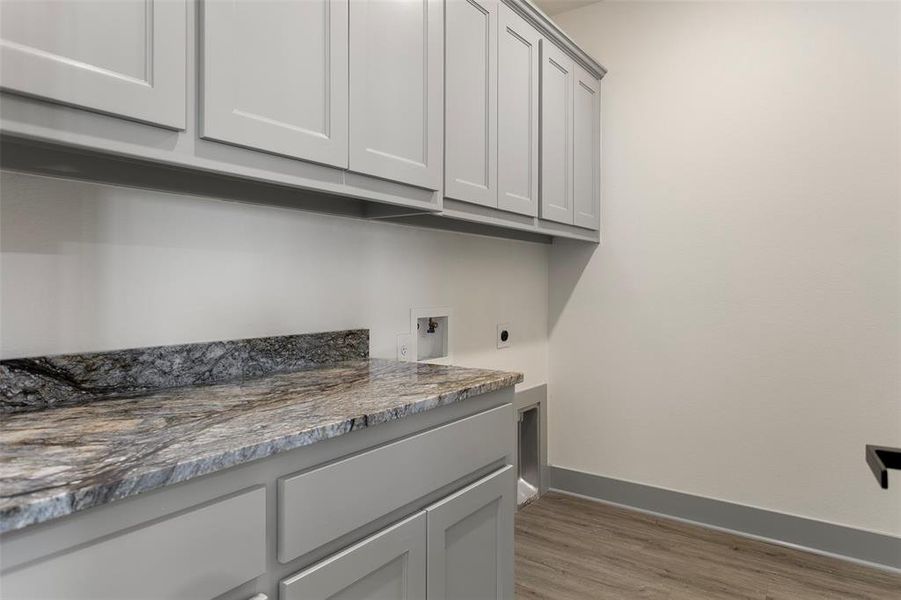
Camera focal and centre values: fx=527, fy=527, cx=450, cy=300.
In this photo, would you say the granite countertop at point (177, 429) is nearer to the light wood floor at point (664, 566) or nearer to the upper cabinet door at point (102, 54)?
the upper cabinet door at point (102, 54)

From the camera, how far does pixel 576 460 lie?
111 inches

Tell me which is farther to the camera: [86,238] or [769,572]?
[769,572]

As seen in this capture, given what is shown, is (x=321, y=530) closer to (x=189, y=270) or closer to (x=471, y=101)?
(x=189, y=270)

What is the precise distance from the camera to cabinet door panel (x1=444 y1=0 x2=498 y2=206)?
5.41 ft

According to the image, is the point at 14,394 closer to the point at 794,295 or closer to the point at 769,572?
the point at 769,572

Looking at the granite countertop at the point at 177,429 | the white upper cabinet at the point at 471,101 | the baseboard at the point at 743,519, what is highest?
the white upper cabinet at the point at 471,101

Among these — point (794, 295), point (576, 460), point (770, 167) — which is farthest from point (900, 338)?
point (576, 460)

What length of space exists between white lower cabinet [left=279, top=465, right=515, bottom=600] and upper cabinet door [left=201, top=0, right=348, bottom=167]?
82cm

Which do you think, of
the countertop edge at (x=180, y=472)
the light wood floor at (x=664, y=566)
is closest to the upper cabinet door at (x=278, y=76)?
the countertop edge at (x=180, y=472)

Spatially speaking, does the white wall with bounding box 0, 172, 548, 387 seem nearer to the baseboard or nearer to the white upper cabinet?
the white upper cabinet

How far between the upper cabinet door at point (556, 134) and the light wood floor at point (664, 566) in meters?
1.40

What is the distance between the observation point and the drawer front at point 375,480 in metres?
0.86

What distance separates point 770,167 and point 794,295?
57 cm

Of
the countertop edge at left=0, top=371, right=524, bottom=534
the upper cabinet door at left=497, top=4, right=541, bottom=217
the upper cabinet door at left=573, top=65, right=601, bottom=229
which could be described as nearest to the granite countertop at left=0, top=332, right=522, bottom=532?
the countertop edge at left=0, top=371, right=524, bottom=534
